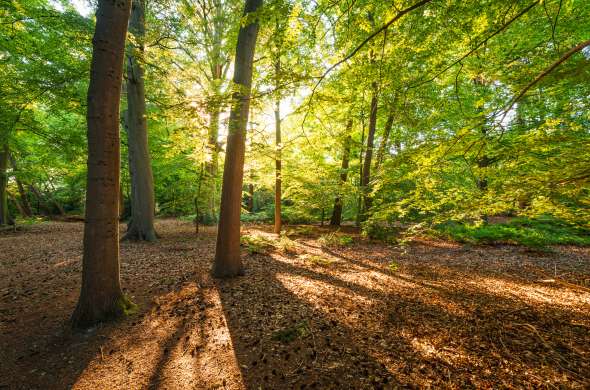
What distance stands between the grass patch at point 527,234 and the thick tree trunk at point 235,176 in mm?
7828

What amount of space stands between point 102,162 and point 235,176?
2.58m

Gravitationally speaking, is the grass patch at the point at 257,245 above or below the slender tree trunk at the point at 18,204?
below

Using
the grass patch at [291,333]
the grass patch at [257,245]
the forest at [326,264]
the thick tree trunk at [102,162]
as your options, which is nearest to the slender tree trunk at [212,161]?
the forest at [326,264]

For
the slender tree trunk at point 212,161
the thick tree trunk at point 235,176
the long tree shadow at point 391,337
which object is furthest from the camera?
the thick tree trunk at point 235,176

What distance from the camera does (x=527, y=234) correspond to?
32.4 feet

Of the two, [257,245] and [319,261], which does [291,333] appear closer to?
[319,261]

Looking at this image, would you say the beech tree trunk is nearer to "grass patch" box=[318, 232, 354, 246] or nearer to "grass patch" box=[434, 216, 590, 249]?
"grass patch" box=[318, 232, 354, 246]

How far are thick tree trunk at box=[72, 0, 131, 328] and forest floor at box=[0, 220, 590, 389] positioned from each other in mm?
549

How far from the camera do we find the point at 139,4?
908 cm

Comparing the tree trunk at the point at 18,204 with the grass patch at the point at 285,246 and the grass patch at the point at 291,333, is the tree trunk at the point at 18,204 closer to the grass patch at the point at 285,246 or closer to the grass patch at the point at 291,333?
the grass patch at the point at 285,246

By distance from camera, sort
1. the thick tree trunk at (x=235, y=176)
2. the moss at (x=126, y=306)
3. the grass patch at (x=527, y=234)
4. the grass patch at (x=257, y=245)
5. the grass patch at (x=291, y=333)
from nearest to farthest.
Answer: the grass patch at (x=291, y=333) < the moss at (x=126, y=306) < the thick tree trunk at (x=235, y=176) < the grass patch at (x=257, y=245) < the grass patch at (x=527, y=234)

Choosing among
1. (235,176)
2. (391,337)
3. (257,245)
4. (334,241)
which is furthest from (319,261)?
(391,337)

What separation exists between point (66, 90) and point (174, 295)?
825 cm

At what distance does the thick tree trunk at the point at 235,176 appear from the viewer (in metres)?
5.69
